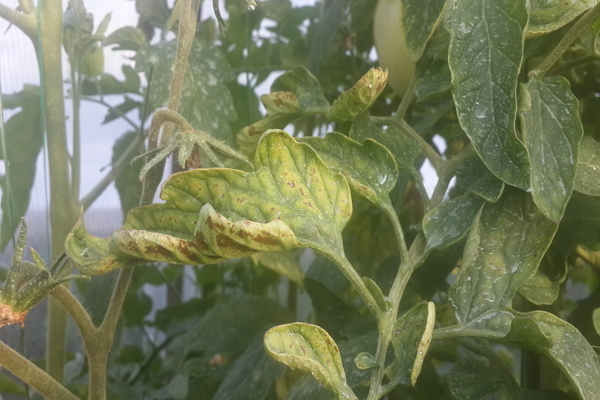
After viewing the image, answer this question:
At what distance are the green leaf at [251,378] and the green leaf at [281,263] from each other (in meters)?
0.06

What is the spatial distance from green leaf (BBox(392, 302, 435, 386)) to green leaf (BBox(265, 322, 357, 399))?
0.09 feet

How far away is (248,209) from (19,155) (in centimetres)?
22

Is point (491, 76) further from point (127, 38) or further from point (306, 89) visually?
point (127, 38)

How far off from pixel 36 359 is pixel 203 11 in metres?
0.31

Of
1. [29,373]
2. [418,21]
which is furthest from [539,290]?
[29,373]

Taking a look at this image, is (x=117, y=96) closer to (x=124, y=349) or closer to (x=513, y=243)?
(x=124, y=349)

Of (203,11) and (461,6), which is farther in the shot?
(203,11)

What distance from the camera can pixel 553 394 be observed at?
0.32 metres

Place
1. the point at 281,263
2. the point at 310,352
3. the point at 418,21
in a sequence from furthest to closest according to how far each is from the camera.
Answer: the point at 281,263, the point at 418,21, the point at 310,352

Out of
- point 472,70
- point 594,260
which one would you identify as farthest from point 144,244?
point 594,260

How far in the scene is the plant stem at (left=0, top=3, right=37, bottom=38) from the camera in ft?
1.22

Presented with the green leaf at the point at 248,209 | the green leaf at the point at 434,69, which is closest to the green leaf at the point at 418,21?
the green leaf at the point at 434,69

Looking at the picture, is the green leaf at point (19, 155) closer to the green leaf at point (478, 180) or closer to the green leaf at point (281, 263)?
the green leaf at point (281, 263)

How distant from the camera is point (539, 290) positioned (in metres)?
0.35
